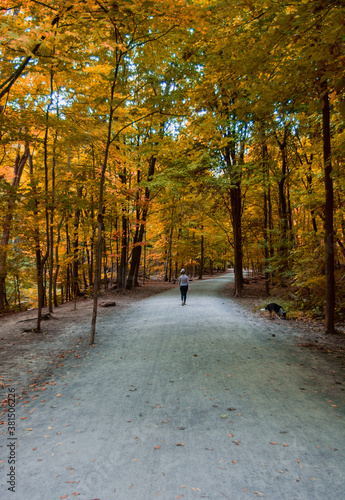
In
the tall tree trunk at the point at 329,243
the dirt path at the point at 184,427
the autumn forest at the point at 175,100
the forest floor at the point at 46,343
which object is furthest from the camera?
the tall tree trunk at the point at 329,243

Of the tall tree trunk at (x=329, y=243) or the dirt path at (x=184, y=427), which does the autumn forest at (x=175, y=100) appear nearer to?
the tall tree trunk at (x=329, y=243)

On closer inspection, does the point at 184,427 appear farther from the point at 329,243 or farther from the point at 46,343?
the point at 329,243

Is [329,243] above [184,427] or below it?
above

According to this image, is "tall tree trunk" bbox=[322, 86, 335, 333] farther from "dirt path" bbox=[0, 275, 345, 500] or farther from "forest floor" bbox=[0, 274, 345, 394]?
"dirt path" bbox=[0, 275, 345, 500]

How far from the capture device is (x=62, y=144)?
26.2 feet

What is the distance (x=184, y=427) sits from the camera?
120 inches

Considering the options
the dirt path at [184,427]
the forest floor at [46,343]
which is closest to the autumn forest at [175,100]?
the forest floor at [46,343]

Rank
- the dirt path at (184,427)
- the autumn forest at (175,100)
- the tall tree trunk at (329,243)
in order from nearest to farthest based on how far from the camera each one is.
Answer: the dirt path at (184,427)
the autumn forest at (175,100)
the tall tree trunk at (329,243)

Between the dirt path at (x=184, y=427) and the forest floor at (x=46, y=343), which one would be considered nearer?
the dirt path at (x=184, y=427)

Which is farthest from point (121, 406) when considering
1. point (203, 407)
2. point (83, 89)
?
point (83, 89)

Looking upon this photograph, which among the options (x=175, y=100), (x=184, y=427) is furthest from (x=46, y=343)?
(x=175, y=100)

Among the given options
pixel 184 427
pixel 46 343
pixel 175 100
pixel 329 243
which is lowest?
pixel 46 343

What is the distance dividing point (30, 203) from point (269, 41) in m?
6.42

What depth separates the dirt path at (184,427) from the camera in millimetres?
2254
